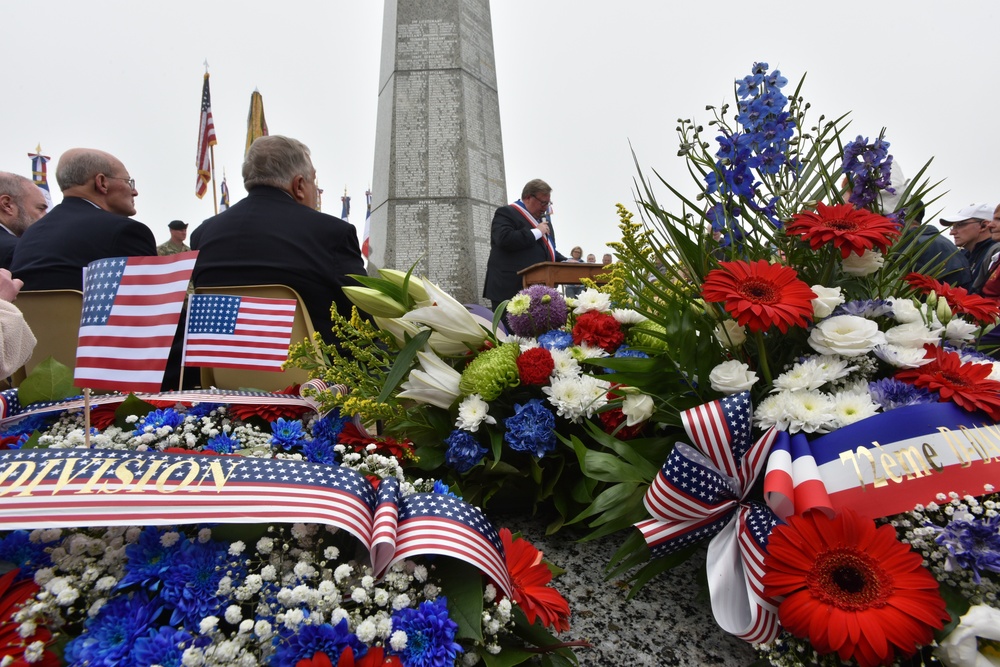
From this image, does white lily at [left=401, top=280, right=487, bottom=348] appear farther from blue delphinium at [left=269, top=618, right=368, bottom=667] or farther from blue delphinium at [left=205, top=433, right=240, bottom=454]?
blue delphinium at [left=269, top=618, right=368, bottom=667]

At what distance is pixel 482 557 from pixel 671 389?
0.54 m

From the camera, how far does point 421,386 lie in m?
1.30

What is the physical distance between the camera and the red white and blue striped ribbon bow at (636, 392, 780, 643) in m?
0.85

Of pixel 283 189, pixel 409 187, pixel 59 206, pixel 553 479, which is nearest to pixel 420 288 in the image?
pixel 553 479

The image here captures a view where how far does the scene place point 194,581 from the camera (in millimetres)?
684

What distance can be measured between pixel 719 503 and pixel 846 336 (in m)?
0.34

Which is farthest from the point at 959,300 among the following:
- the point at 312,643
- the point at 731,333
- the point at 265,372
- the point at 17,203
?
the point at 17,203

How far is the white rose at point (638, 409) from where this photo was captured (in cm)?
109

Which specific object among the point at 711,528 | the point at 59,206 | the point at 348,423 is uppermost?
the point at 59,206

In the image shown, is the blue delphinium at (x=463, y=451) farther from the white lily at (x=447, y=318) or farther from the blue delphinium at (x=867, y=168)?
the blue delphinium at (x=867, y=168)

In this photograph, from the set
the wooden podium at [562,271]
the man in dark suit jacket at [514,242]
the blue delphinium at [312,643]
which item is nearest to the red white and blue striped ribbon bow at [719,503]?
the blue delphinium at [312,643]

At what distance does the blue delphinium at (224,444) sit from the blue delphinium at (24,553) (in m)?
0.35

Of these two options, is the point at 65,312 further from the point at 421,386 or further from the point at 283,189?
the point at 421,386

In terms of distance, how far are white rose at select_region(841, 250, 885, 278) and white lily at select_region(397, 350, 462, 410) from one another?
0.78 m
